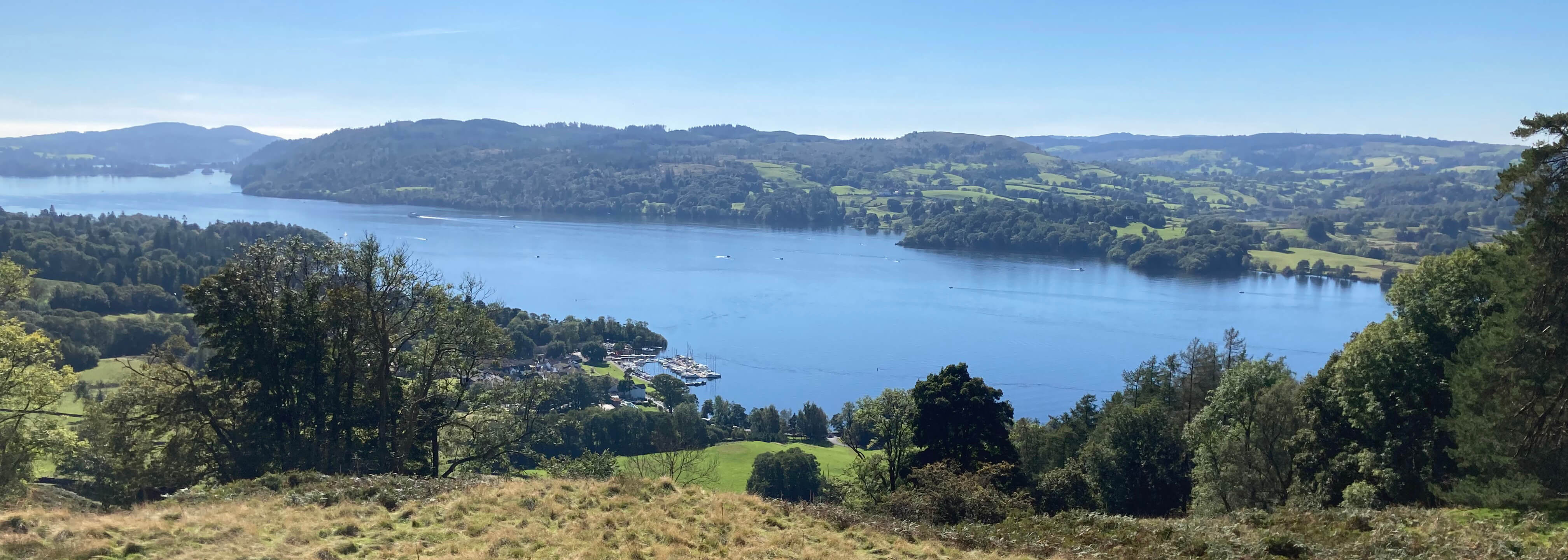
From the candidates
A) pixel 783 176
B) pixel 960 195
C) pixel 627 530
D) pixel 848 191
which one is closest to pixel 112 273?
pixel 627 530

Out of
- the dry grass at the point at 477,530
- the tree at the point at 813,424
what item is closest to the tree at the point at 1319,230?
the tree at the point at 813,424

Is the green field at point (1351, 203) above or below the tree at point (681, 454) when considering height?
above

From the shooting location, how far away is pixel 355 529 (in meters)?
8.77

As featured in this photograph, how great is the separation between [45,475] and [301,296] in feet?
23.2

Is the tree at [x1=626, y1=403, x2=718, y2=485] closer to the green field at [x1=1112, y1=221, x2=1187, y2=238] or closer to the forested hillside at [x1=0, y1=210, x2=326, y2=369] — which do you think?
the forested hillside at [x1=0, y1=210, x2=326, y2=369]

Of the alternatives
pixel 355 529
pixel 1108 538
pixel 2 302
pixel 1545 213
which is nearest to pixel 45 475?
pixel 2 302

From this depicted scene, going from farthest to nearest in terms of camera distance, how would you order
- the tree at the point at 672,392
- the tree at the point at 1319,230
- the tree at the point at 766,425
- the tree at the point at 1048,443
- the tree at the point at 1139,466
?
1. the tree at the point at 1319,230
2. the tree at the point at 672,392
3. the tree at the point at 766,425
4. the tree at the point at 1048,443
5. the tree at the point at 1139,466

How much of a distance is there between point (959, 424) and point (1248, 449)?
5339 mm

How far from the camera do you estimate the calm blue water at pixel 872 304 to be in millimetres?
55719

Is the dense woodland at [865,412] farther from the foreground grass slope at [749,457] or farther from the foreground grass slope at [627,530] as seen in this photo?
the foreground grass slope at [749,457]

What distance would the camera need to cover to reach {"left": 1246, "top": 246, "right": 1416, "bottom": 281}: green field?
3430 inches

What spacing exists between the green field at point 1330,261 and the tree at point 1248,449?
82.4 m

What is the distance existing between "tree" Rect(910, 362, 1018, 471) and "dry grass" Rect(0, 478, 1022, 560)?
8.07 metres

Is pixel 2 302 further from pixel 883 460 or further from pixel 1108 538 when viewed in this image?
pixel 1108 538
